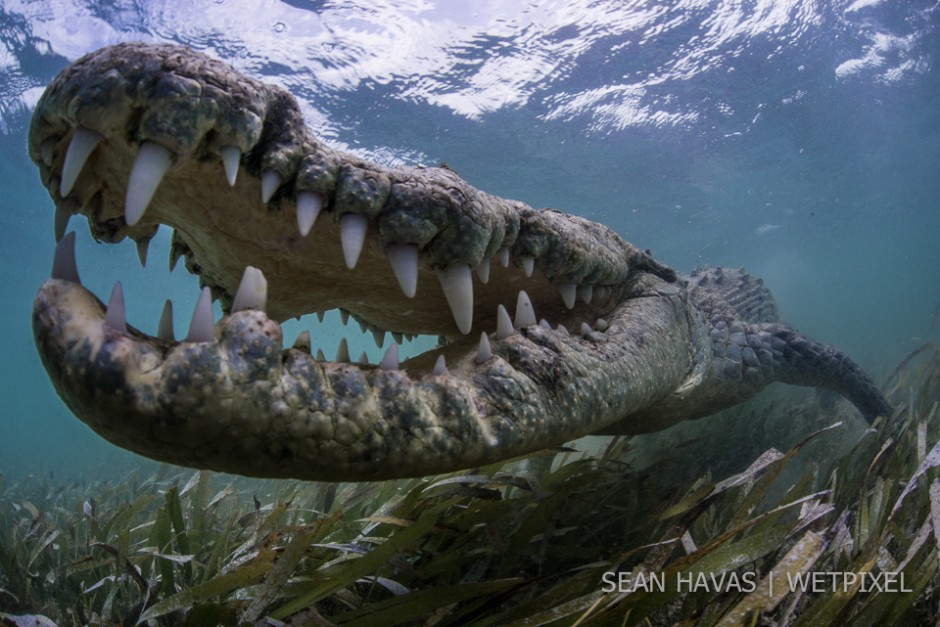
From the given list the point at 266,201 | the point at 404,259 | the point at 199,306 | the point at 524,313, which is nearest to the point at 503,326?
the point at 524,313

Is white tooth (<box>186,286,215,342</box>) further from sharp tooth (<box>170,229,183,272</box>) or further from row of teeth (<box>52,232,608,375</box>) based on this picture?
sharp tooth (<box>170,229,183,272</box>)

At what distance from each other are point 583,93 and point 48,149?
15.5m

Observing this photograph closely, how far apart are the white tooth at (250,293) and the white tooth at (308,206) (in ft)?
0.97

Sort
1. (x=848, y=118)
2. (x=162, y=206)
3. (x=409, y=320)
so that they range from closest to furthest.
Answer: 1. (x=162, y=206)
2. (x=409, y=320)
3. (x=848, y=118)

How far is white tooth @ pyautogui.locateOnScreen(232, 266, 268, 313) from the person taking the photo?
1.15 m

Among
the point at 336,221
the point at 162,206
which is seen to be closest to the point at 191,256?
the point at 162,206

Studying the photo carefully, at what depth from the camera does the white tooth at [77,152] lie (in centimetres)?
128

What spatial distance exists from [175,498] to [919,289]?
309ft

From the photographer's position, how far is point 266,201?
145 cm

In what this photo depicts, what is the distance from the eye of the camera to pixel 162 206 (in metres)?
1.70

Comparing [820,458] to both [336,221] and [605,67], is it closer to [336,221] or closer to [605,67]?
[336,221]

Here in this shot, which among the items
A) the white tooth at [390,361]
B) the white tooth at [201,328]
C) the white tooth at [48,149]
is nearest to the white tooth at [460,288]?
the white tooth at [390,361]

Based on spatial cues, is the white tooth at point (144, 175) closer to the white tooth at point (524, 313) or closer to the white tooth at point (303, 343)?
the white tooth at point (303, 343)

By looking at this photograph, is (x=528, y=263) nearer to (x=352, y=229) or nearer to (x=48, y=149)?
(x=352, y=229)
